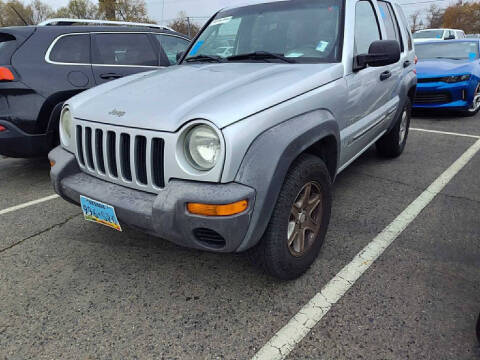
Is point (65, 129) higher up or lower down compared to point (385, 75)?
lower down

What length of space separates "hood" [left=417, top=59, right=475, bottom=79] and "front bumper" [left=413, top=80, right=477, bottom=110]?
0.17 metres

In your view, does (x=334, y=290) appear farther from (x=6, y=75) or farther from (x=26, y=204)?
(x=6, y=75)

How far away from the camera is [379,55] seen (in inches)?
104

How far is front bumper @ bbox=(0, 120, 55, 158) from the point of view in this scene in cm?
360

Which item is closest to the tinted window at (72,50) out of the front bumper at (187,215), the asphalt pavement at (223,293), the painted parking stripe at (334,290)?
the asphalt pavement at (223,293)

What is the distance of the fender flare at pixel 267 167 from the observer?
5.79 ft

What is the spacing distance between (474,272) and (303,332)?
126 cm

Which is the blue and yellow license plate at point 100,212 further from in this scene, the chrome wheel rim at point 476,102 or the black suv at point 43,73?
the chrome wheel rim at point 476,102

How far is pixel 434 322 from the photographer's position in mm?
1924

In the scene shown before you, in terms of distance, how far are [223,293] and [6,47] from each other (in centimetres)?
345

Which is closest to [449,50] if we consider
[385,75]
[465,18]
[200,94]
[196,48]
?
[385,75]

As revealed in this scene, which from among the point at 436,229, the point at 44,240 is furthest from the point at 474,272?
the point at 44,240

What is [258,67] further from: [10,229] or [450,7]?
[450,7]

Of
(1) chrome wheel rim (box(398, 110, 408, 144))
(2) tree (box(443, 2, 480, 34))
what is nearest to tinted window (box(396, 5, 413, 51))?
(1) chrome wheel rim (box(398, 110, 408, 144))
